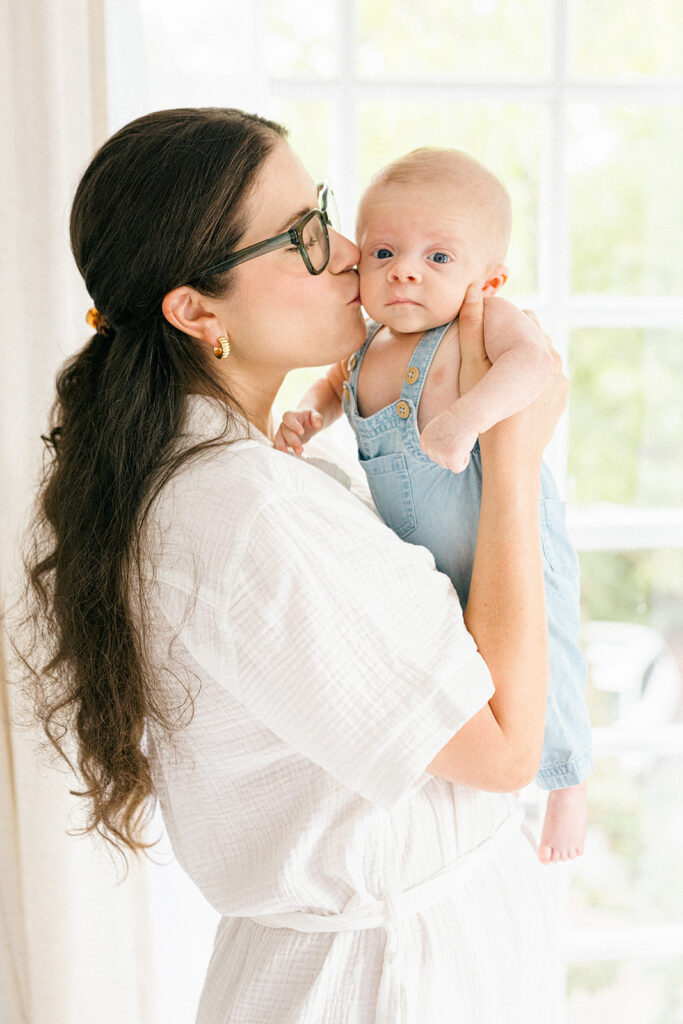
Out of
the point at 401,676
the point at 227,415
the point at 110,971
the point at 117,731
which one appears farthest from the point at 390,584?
the point at 110,971

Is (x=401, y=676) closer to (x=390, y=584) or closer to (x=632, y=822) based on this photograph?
(x=390, y=584)

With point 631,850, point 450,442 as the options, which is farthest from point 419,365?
point 631,850

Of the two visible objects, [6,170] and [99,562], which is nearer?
[99,562]

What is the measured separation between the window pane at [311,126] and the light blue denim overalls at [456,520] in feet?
1.83

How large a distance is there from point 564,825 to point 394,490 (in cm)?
63

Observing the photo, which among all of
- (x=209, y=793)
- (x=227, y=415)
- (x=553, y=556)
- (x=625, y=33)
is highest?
(x=625, y=33)

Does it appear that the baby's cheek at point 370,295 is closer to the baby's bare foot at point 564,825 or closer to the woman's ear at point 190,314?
the woman's ear at point 190,314

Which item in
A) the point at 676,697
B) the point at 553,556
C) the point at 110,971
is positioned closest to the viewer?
the point at 553,556

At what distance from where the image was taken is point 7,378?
151 cm

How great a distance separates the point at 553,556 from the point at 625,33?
1.15 meters

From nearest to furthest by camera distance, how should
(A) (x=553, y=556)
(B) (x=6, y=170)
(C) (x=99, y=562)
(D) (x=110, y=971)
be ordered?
(C) (x=99, y=562), (A) (x=553, y=556), (B) (x=6, y=170), (D) (x=110, y=971)

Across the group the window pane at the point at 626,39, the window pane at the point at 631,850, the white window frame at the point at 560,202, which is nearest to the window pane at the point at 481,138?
the white window frame at the point at 560,202

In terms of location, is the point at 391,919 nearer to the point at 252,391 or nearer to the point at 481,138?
the point at 252,391

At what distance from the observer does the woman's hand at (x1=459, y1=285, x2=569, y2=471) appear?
3.58 feet
